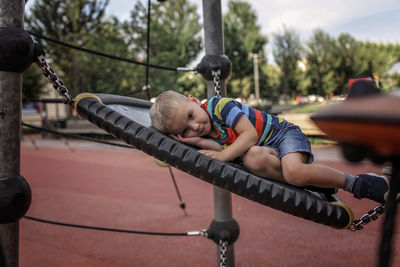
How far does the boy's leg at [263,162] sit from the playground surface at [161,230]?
76cm

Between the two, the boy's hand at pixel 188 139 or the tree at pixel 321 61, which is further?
the tree at pixel 321 61

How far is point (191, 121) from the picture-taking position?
1.45 metres

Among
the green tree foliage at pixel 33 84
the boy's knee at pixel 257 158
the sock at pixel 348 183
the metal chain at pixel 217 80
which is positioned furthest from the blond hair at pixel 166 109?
the green tree foliage at pixel 33 84

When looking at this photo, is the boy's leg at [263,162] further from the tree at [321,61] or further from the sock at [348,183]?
the tree at [321,61]

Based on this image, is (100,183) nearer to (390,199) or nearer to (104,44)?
(390,199)

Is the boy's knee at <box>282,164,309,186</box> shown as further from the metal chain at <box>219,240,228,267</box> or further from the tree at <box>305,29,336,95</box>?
the tree at <box>305,29,336,95</box>

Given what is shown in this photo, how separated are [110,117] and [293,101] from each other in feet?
106

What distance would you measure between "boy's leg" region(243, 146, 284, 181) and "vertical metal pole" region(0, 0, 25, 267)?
876 millimetres

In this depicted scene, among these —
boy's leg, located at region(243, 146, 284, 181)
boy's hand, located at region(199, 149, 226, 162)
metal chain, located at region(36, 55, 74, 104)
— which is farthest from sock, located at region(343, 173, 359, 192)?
metal chain, located at region(36, 55, 74, 104)

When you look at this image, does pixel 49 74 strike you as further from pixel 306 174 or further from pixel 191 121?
pixel 306 174

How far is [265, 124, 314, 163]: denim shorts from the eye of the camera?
1.44 meters

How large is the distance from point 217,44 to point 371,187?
1078 millimetres

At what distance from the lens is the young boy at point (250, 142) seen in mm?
1382

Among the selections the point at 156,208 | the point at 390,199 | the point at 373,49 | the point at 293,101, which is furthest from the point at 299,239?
the point at 373,49
